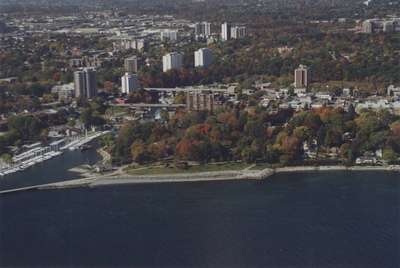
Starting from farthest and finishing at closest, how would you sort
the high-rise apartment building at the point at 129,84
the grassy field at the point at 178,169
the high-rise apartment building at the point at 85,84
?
the high-rise apartment building at the point at 129,84, the high-rise apartment building at the point at 85,84, the grassy field at the point at 178,169

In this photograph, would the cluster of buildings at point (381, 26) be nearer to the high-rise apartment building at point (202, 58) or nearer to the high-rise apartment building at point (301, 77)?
the high-rise apartment building at point (202, 58)

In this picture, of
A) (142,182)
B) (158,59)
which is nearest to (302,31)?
(158,59)

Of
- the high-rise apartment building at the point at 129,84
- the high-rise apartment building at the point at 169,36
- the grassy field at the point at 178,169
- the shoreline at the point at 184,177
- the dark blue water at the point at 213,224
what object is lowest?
the dark blue water at the point at 213,224

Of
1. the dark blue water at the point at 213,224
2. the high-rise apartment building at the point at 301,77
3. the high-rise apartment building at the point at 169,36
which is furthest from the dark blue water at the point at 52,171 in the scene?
the high-rise apartment building at the point at 169,36

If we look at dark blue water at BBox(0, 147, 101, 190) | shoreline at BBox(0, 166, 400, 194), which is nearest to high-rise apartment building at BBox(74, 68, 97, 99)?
dark blue water at BBox(0, 147, 101, 190)

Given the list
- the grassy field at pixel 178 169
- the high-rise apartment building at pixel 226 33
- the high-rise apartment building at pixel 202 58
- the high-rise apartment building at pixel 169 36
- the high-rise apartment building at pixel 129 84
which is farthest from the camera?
the high-rise apartment building at pixel 169 36

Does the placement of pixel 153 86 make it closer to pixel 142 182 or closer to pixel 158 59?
pixel 158 59
